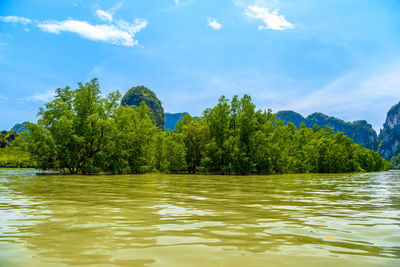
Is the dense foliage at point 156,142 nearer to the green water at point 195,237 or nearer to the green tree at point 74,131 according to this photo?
the green tree at point 74,131

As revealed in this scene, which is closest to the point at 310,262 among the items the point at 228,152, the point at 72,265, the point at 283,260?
the point at 283,260

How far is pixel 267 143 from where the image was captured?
54.2m

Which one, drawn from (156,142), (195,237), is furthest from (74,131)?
(195,237)

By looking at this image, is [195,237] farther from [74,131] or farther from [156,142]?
[156,142]

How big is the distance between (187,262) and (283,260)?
127cm

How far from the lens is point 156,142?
2025 inches

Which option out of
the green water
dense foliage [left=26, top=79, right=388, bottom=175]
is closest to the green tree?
dense foliage [left=26, top=79, right=388, bottom=175]

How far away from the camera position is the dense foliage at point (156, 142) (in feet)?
131

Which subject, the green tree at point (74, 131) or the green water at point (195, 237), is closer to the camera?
the green water at point (195, 237)

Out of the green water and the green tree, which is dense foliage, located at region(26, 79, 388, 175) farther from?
the green water

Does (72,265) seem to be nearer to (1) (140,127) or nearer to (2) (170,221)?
(2) (170,221)

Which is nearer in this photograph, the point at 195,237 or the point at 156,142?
the point at 195,237

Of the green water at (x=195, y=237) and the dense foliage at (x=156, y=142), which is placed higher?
the dense foliage at (x=156, y=142)

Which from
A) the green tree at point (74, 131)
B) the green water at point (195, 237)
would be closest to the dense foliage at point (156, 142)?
the green tree at point (74, 131)
